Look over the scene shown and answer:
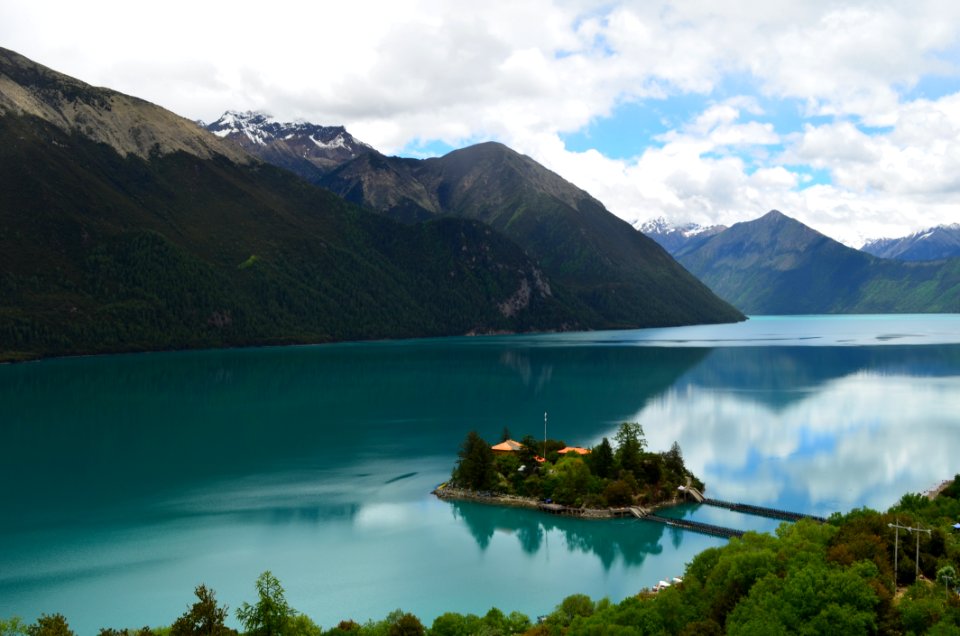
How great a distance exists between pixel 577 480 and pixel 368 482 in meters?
25.9

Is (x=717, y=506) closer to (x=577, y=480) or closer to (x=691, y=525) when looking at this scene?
(x=691, y=525)

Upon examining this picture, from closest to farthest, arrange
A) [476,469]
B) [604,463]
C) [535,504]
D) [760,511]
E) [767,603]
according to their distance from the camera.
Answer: [767,603], [760,511], [535,504], [604,463], [476,469]

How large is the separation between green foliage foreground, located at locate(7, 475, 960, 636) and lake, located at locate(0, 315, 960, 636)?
28.7ft

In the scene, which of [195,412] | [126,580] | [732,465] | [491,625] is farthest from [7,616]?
[195,412]

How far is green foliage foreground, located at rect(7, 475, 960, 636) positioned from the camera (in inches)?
1513

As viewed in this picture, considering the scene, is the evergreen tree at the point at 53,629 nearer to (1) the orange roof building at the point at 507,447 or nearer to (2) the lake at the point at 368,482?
(2) the lake at the point at 368,482

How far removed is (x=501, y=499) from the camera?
81.8m

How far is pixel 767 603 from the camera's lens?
4025 cm

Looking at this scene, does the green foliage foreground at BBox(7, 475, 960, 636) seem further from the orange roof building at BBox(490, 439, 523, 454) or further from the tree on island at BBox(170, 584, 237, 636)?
the orange roof building at BBox(490, 439, 523, 454)

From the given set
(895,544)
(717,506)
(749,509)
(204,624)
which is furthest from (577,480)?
(204,624)

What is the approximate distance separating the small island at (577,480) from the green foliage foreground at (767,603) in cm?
2572

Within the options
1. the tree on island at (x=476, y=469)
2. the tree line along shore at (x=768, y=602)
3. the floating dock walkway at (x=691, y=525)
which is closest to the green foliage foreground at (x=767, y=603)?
the tree line along shore at (x=768, y=602)

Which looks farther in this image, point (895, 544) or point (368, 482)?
point (368, 482)

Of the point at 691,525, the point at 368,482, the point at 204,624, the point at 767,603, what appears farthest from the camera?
the point at 368,482
